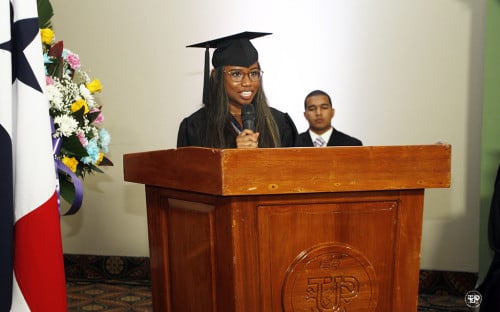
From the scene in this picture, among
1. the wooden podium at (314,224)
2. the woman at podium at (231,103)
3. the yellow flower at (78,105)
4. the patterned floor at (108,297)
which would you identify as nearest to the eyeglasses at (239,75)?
the woman at podium at (231,103)

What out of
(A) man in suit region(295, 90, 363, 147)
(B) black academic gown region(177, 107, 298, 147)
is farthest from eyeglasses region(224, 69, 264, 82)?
(A) man in suit region(295, 90, 363, 147)

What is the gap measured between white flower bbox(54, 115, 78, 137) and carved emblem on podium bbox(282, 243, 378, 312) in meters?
1.16

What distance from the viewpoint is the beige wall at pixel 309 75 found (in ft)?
11.9

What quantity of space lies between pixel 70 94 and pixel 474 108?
2714mm

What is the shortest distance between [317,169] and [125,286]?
3128 millimetres

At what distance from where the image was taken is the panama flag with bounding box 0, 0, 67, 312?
1418mm

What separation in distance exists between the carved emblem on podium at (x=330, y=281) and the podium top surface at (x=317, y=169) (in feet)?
0.61

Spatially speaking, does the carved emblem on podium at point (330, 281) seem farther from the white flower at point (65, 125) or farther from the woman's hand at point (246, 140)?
the white flower at point (65, 125)

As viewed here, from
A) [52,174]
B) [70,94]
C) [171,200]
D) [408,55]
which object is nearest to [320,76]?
[408,55]

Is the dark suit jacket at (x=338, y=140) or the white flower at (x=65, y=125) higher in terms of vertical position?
the white flower at (x=65, y=125)

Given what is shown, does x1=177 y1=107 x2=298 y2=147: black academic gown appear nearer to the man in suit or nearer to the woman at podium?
the woman at podium

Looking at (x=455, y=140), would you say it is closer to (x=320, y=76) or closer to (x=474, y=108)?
(x=474, y=108)

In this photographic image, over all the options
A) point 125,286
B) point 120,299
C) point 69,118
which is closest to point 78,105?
point 69,118

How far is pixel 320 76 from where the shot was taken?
388cm
